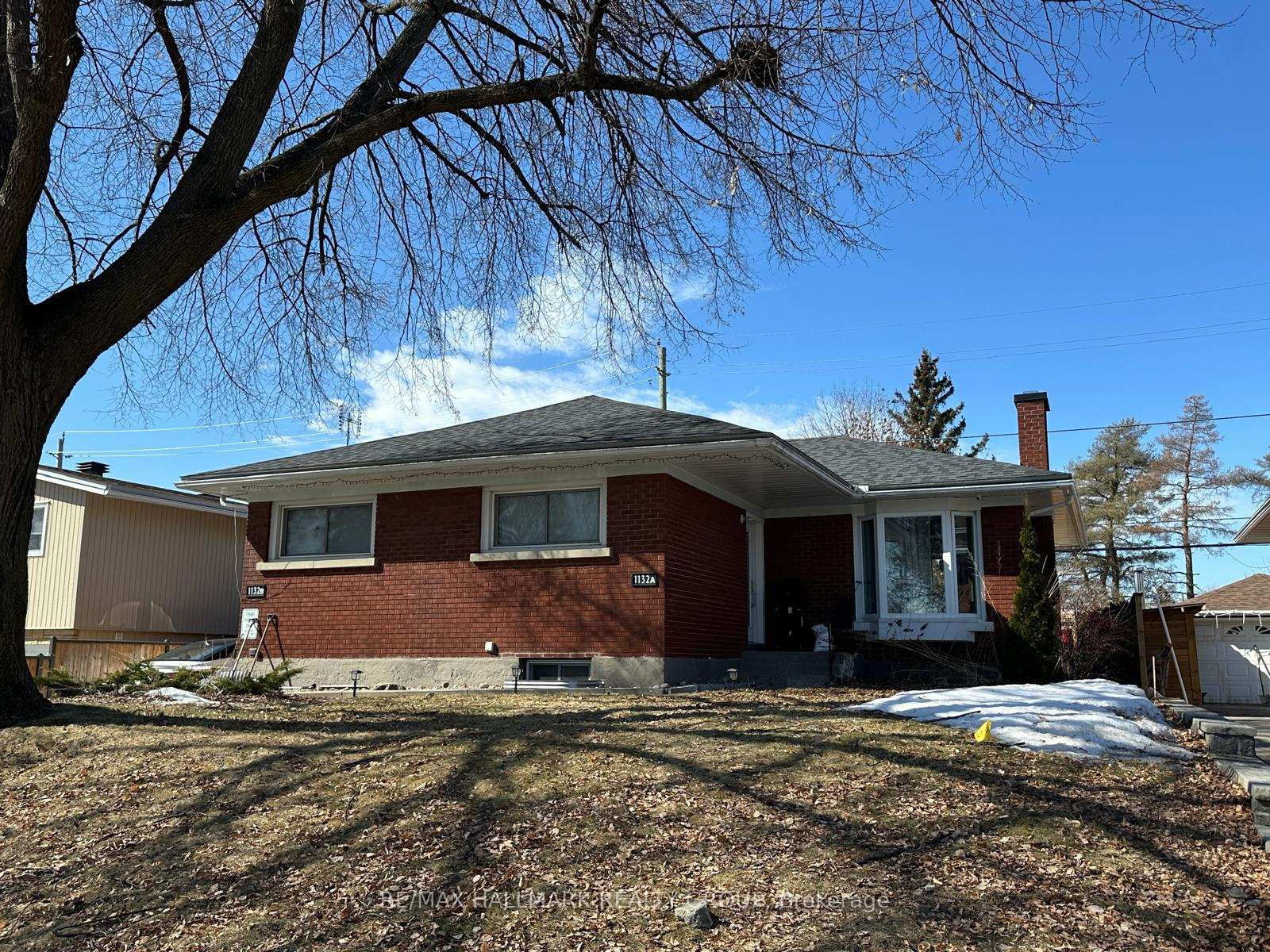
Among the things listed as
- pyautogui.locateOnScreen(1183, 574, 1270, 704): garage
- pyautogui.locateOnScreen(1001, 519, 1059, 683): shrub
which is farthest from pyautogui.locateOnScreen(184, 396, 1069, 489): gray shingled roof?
pyautogui.locateOnScreen(1183, 574, 1270, 704): garage

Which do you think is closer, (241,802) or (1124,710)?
(241,802)

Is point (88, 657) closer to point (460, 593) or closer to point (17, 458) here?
point (460, 593)

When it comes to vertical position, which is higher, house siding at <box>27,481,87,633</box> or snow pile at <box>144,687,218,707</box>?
house siding at <box>27,481,87,633</box>

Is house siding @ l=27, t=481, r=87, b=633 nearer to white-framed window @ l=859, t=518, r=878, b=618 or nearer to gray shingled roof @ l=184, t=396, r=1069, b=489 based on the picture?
gray shingled roof @ l=184, t=396, r=1069, b=489

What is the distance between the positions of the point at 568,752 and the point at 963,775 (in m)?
2.60

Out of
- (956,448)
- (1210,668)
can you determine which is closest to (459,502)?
(1210,668)

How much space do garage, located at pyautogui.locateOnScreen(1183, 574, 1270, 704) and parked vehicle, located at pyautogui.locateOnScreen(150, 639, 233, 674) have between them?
19699 millimetres

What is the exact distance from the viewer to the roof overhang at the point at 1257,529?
1769cm

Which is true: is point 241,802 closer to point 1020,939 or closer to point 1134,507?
point 1020,939

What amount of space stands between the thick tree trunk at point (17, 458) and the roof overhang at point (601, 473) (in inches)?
219

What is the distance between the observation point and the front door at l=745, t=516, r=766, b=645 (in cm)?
1664

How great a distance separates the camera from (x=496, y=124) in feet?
34.6

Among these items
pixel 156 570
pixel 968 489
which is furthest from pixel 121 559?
pixel 968 489

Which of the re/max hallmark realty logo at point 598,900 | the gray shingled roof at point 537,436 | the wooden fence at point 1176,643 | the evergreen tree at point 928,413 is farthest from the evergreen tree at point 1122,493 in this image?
the re/max hallmark realty logo at point 598,900
